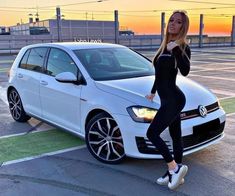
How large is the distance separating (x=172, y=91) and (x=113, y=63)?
1.97m

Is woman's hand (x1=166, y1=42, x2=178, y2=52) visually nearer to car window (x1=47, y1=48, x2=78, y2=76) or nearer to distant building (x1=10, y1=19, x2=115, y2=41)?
car window (x1=47, y1=48, x2=78, y2=76)

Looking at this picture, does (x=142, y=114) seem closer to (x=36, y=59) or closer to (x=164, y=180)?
(x=164, y=180)

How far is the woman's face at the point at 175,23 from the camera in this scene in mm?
3240

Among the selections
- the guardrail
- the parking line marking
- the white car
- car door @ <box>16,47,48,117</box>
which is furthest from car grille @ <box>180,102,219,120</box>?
the guardrail

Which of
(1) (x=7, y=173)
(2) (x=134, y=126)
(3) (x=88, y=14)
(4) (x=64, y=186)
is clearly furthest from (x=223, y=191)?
(3) (x=88, y=14)

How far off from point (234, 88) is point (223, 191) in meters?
6.82

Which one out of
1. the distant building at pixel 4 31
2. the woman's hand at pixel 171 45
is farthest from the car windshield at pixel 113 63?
the distant building at pixel 4 31

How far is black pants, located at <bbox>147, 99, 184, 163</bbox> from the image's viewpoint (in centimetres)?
339

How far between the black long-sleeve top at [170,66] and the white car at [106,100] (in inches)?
20.7

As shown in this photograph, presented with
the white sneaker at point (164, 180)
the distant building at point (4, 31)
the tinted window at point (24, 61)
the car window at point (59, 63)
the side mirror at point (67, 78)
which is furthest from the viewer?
the distant building at point (4, 31)

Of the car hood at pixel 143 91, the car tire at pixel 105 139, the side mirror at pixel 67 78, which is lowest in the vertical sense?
the car tire at pixel 105 139

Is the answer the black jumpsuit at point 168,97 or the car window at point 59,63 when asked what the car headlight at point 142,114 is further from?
the car window at point 59,63

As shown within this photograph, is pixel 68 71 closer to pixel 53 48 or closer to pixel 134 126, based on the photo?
pixel 53 48

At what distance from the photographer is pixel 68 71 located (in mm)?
4875
